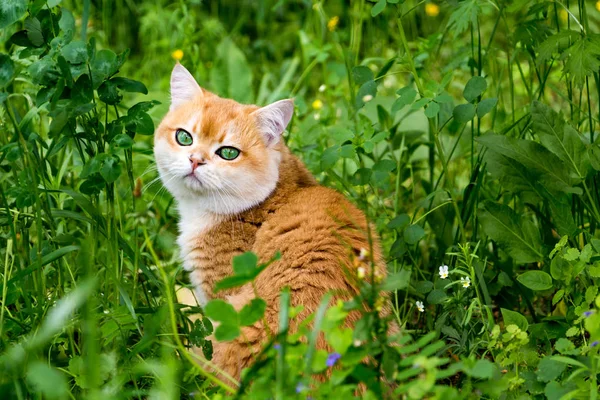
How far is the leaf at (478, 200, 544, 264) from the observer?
2908 millimetres

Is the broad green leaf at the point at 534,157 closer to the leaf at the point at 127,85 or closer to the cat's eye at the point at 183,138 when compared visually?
→ the cat's eye at the point at 183,138

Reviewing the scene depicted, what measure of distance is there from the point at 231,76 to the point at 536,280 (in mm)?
2418

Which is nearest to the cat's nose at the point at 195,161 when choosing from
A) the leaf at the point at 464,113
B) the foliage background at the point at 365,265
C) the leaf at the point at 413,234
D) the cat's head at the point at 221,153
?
the cat's head at the point at 221,153

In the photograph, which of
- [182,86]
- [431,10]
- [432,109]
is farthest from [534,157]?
[431,10]

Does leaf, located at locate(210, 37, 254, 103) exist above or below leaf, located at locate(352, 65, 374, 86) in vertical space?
below

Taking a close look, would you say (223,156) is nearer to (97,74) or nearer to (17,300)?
(97,74)

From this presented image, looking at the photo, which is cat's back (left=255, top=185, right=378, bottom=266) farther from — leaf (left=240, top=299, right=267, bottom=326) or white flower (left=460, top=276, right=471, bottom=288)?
leaf (left=240, top=299, right=267, bottom=326)

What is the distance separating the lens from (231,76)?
14.8ft

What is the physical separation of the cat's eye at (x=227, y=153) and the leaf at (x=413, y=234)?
0.76 m

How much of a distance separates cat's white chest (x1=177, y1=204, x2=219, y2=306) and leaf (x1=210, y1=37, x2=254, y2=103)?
1436mm

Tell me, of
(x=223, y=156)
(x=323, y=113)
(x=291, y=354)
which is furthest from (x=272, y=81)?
(x=291, y=354)

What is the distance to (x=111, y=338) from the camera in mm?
2461

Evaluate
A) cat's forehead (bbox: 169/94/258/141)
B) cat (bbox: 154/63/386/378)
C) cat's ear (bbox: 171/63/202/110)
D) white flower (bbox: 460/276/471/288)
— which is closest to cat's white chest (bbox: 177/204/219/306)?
cat (bbox: 154/63/386/378)

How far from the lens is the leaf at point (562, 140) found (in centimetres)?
281
